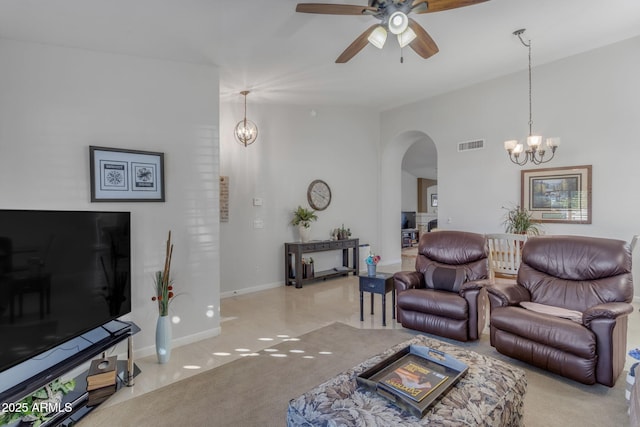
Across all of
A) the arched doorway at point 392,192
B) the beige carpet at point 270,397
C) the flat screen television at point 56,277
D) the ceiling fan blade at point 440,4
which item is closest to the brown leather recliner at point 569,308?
the beige carpet at point 270,397

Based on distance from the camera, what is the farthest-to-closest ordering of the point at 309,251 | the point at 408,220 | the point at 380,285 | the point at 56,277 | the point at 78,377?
the point at 408,220, the point at 309,251, the point at 380,285, the point at 78,377, the point at 56,277

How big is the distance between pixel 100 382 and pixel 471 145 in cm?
594

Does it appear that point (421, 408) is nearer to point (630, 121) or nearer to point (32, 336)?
point (32, 336)

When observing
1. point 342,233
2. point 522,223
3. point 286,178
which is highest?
point 286,178

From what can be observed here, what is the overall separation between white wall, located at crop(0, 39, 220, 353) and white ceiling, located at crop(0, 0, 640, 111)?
7.5 inches

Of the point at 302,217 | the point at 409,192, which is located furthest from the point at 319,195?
the point at 409,192

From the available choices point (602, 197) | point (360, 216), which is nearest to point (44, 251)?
point (360, 216)

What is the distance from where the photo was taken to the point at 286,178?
566 cm

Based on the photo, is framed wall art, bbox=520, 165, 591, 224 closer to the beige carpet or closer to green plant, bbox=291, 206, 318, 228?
the beige carpet

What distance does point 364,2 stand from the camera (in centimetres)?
290

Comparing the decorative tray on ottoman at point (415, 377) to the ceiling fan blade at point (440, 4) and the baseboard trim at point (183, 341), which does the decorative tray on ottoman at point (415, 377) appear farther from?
the ceiling fan blade at point (440, 4)

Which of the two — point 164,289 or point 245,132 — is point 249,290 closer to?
point 164,289

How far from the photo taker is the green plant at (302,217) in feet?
18.4

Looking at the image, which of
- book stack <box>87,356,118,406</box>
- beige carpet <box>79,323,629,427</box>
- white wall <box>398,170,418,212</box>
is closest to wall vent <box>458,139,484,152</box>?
beige carpet <box>79,323,629,427</box>
